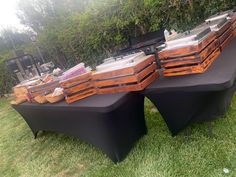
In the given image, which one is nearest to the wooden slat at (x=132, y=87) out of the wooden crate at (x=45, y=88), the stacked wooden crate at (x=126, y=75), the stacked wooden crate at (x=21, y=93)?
the stacked wooden crate at (x=126, y=75)

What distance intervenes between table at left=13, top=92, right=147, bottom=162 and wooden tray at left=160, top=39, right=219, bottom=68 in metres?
0.43

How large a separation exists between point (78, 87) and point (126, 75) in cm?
58

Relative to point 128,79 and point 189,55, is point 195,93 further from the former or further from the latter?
point 128,79

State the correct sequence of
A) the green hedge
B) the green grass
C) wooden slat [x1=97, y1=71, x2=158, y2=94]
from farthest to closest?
the green hedge < wooden slat [x1=97, y1=71, x2=158, y2=94] < the green grass

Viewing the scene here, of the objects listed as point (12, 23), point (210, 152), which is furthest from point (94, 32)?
point (12, 23)

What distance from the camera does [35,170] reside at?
2928 millimetres

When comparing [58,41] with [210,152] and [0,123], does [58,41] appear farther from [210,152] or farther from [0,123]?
[210,152]

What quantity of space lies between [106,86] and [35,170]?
58.6 inches

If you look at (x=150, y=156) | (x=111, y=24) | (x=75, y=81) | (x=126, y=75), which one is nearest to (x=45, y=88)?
(x=75, y=81)

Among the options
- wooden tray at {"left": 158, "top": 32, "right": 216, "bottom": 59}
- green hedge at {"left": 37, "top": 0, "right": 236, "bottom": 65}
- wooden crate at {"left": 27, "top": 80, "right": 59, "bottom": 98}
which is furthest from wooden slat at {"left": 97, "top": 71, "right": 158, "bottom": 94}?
green hedge at {"left": 37, "top": 0, "right": 236, "bottom": 65}

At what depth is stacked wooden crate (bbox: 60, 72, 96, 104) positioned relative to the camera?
7.97 ft

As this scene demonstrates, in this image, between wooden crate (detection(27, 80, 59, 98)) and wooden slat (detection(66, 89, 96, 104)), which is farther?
wooden crate (detection(27, 80, 59, 98))

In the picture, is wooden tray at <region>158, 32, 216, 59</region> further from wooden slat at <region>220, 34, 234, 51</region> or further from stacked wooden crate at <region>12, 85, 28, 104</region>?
stacked wooden crate at <region>12, 85, 28, 104</region>

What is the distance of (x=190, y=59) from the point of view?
1.93m
